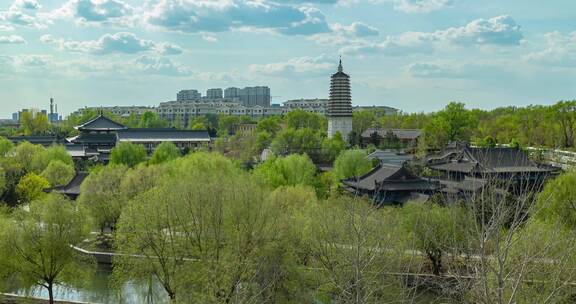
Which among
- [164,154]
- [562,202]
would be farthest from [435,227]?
[164,154]

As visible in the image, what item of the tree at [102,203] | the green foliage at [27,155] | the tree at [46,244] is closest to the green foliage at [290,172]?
the tree at [102,203]

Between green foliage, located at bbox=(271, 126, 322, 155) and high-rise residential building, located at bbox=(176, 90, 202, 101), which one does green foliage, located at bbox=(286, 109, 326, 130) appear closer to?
green foliage, located at bbox=(271, 126, 322, 155)

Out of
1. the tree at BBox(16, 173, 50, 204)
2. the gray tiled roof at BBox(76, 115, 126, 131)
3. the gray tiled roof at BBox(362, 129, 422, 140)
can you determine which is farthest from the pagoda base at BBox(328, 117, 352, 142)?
the tree at BBox(16, 173, 50, 204)

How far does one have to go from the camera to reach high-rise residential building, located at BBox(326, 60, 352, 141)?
63031mm

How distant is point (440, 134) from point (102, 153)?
31225mm

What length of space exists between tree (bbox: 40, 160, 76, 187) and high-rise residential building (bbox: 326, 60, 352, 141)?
34.0m

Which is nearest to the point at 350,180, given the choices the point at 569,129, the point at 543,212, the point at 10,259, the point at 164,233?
the point at 543,212

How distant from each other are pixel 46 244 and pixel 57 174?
63.6 feet

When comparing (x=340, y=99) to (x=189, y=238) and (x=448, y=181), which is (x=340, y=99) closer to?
(x=448, y=181)

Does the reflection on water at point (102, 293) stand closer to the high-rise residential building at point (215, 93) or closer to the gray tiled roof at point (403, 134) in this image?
the gray tiled roof at point (403, 134)

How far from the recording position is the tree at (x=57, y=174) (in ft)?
110

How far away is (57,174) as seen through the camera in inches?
1331

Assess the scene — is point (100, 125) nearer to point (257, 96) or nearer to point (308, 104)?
point (308, 104)

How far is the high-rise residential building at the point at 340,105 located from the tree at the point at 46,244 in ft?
156
